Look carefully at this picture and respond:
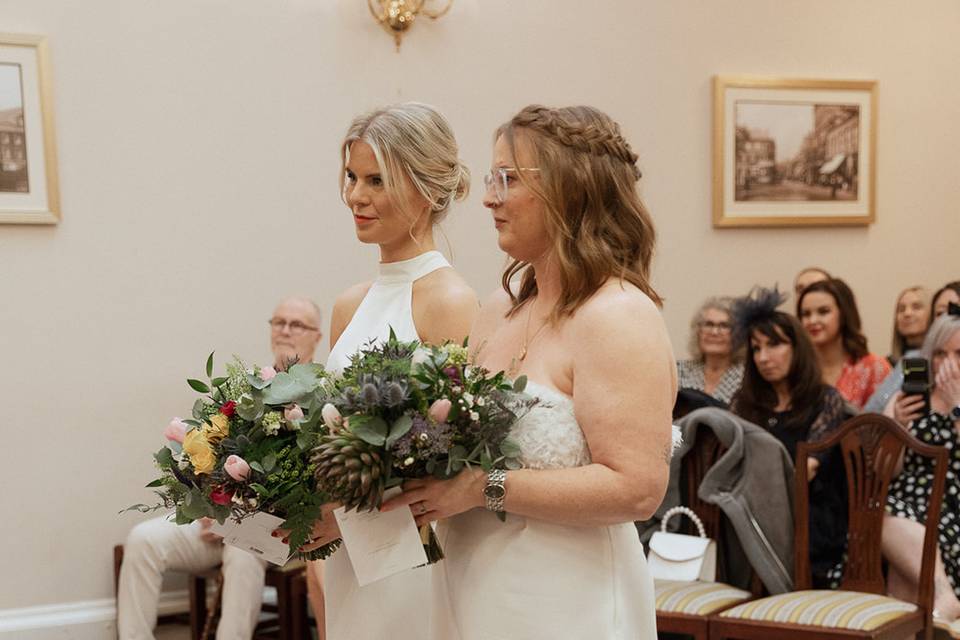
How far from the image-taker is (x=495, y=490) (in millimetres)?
1996

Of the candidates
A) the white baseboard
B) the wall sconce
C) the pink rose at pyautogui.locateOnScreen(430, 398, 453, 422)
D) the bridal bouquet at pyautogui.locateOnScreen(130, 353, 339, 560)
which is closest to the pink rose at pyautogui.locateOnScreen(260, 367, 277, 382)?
the bridal bouquet at pyautogui.locateOnScreen(130, 353, 339, 560)

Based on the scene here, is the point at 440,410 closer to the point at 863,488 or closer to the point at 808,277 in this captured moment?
the point at 863,488

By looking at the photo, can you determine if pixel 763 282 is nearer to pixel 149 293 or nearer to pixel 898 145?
pixel 898 145

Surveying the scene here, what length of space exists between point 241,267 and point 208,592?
1.57 m

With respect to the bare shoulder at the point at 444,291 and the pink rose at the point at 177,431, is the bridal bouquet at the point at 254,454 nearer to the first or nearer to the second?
the pink rose at the point at 177,431

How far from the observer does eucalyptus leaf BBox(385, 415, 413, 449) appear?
188 cm

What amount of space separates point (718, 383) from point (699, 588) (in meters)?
1.78

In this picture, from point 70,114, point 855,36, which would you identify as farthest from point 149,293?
point 855,36

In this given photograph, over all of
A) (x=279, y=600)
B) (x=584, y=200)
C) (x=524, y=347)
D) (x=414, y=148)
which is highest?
(x=414, y=148)

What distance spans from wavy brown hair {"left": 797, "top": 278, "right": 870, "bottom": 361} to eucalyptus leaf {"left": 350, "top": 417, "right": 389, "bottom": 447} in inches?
178

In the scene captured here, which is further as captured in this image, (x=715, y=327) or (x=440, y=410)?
(x=715, y=327)

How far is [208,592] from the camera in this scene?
5.49 meters

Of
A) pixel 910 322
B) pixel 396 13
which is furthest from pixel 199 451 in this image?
pixel 910 322

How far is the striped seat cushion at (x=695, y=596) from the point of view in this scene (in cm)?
410
